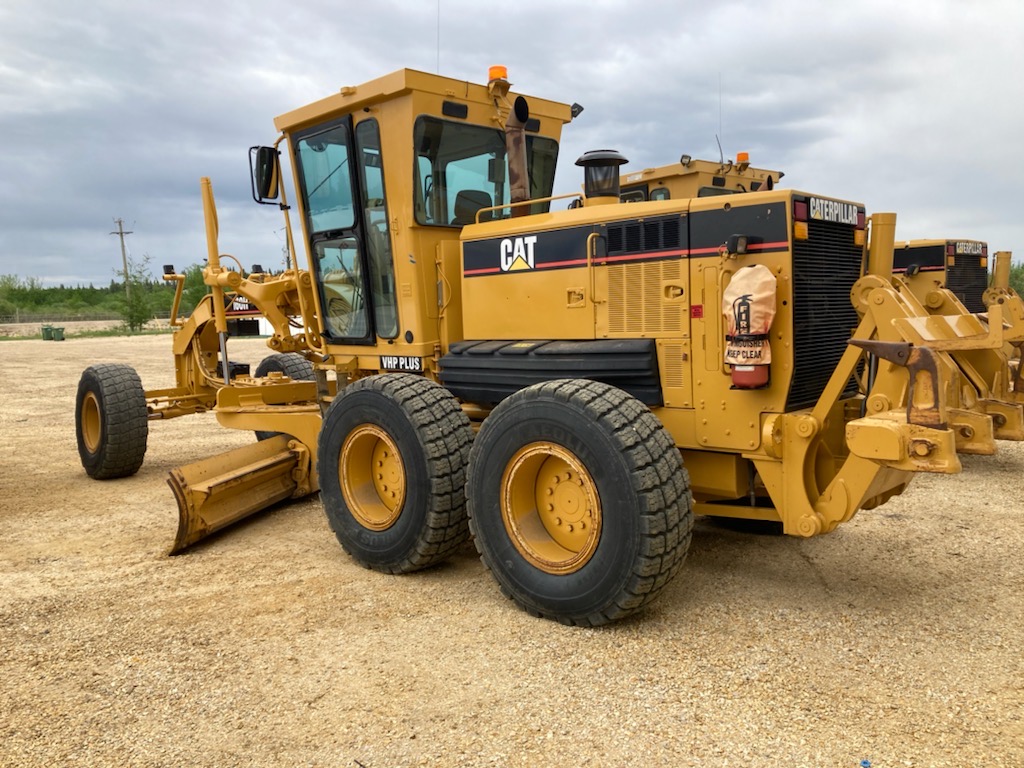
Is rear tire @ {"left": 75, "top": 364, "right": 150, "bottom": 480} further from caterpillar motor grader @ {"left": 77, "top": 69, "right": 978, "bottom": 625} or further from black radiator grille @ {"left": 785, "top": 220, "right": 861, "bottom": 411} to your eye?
black radiator grille @ {"left": 785, "top": 220, "right": 861, "bottom": 411}

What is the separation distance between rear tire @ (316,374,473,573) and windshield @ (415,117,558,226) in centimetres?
132

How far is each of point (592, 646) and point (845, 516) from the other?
1.36 metres

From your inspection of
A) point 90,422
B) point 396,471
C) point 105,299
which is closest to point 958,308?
point 396,471

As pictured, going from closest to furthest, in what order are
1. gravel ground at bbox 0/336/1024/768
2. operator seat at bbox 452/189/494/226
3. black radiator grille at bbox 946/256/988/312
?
gravel ground at bbox 0/336/1024/768 < operator seat at bbox 452/189/494/226 < black radiator grille at bbox 946/256/988/312

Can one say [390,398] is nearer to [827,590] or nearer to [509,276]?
[509,276]

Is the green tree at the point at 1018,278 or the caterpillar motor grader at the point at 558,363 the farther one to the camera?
the green tree at the point at 1018,278

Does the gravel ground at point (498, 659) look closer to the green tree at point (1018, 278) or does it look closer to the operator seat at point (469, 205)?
the operator seat at point (469, 205)

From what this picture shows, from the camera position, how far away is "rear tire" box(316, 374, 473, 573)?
4.69 m

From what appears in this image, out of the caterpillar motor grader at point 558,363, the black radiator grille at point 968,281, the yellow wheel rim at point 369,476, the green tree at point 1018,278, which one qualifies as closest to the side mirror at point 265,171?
the caterpillar motor grader at point 558,363

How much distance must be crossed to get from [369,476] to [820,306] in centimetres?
296

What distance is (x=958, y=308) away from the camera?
6.36 metres

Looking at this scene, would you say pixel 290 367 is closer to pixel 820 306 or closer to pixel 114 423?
pixel 114 423

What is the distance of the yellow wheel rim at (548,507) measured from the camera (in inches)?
159

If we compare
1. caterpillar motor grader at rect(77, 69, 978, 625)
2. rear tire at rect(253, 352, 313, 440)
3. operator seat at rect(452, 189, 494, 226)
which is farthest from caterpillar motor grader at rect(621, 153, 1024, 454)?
rear tire at rect(253, 352, 313, 440)
